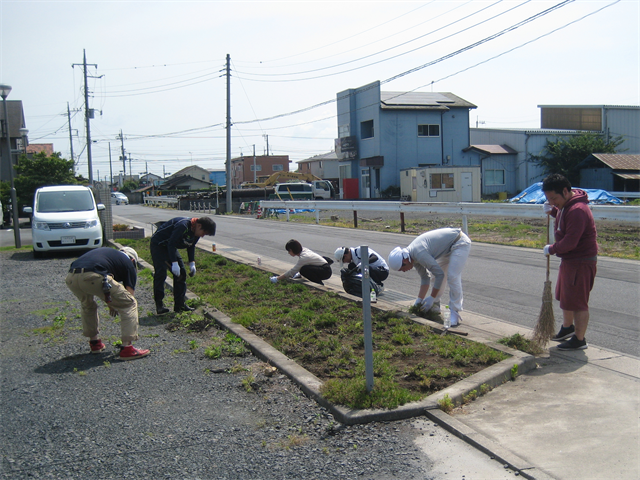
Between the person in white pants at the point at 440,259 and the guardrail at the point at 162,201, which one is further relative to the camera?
the guardrail at the point at 162,201

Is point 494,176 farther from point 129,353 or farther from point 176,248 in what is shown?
point 129,353

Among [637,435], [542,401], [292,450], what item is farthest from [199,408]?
[637,435]

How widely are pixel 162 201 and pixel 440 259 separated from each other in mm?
45475

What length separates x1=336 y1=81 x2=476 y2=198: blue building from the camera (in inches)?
1753

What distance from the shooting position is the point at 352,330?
20.4 ft

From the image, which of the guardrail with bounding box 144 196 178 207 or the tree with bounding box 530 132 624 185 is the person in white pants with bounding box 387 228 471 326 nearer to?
the tree with bounding box 530 132 624 185

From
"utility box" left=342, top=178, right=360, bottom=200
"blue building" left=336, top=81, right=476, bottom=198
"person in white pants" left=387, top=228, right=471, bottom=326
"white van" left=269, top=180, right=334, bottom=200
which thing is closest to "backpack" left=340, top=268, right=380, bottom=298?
"person in white pants" left=387, top=228, right=471, bottom=326

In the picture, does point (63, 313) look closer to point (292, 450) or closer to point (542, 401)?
point (292, 450)

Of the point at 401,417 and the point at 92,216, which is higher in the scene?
the point at 92,216

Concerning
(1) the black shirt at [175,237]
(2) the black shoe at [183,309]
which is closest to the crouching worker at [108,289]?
(1) the black shirt at [175,237]

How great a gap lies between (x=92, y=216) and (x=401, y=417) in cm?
1277

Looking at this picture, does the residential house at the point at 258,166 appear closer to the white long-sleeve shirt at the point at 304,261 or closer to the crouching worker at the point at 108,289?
the white long-sleeve shirt at the point at 304,261

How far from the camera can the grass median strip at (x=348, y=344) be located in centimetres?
446

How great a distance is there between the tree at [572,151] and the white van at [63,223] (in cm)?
3259
